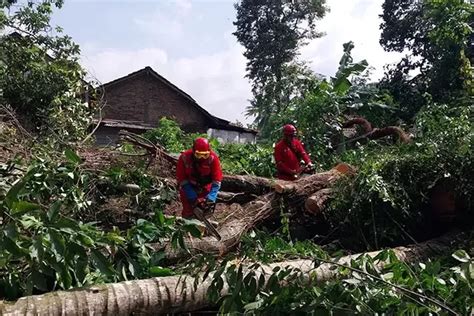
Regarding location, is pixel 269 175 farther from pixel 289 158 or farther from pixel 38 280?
pixel 38 280

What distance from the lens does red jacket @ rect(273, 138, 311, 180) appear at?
7777 millimetres

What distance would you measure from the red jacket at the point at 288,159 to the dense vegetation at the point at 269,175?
686 mm

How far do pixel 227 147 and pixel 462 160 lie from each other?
23.9 feet

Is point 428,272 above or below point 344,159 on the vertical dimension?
below

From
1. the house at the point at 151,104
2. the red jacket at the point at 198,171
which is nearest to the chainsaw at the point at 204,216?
the red jacket at the point at 198,171

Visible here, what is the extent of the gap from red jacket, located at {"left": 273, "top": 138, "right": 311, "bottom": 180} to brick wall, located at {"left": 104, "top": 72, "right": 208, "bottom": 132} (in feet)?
47.4

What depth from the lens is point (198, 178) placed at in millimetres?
5867

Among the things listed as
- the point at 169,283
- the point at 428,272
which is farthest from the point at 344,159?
the point at 428,272

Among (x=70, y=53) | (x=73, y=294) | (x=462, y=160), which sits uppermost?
(x=70, y=53)

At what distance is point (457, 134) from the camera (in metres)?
5.69

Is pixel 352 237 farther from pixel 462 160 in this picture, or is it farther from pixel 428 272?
pixel 428 272

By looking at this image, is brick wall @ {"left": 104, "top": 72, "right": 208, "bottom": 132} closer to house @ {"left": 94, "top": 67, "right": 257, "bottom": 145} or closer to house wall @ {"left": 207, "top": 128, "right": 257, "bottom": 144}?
house @ {"left": 94, "top": 67, "right": 257, "bottom": 145}

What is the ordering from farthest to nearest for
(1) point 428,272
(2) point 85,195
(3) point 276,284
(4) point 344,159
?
(4) point 344,159
(2) point 85,195
(1) point 428,272
(3) point 276,284

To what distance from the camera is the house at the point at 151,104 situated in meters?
21.8
